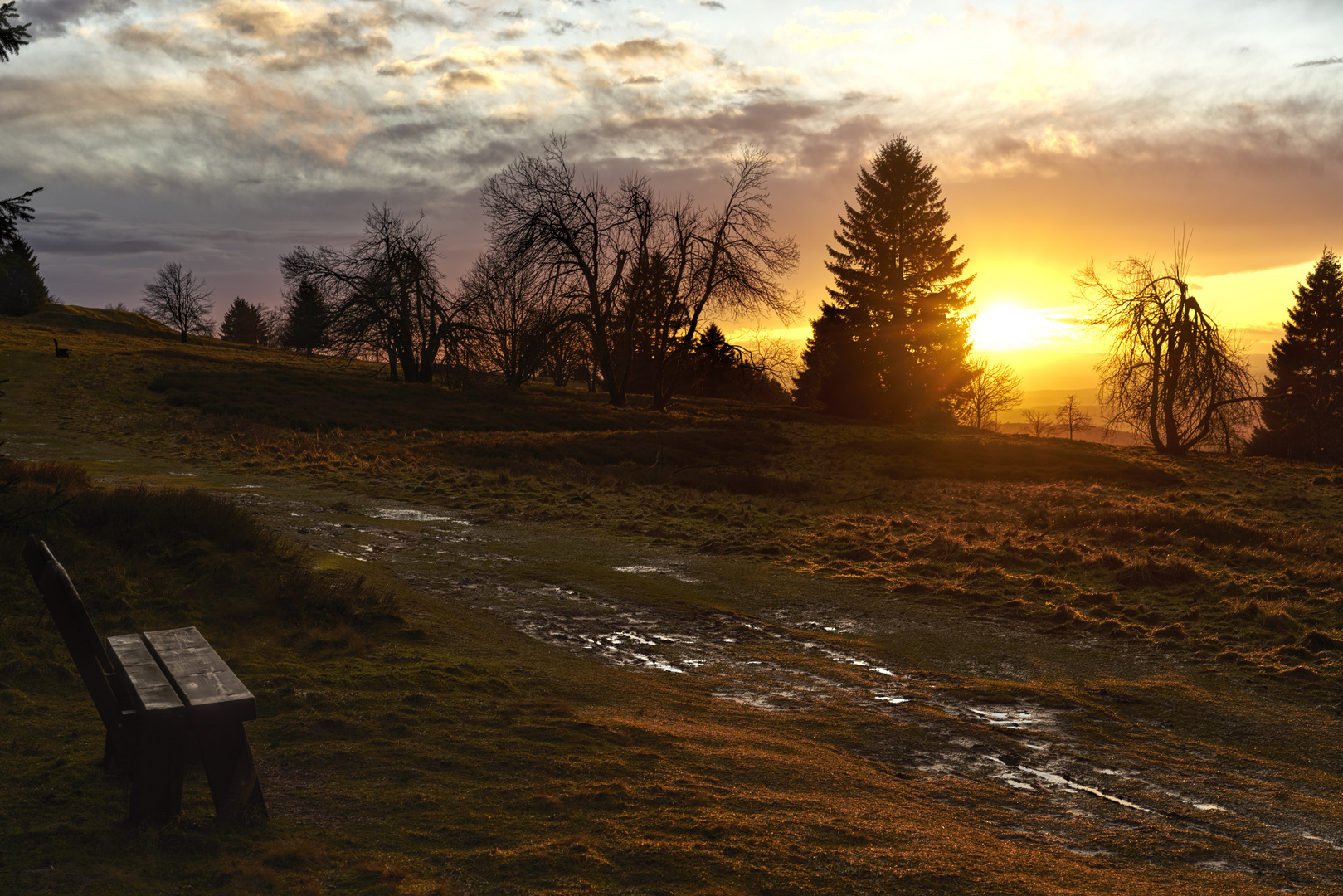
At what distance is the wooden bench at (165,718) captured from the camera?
3609mm

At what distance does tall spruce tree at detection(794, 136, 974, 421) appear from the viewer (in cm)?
4575

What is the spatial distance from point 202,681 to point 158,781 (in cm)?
45

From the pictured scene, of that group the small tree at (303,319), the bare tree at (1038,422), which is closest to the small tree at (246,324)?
the small tree at (303,319)

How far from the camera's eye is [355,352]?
49500 mm

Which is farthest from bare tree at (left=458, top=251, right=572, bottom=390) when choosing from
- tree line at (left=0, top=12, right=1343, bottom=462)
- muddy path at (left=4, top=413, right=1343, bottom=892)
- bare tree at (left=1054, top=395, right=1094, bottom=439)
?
bare tree at (left=1054, top=395, right=1094, bottom=439)

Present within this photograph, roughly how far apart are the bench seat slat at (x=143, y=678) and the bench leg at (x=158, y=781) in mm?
154

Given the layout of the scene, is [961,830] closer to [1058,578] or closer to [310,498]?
[1058,578]

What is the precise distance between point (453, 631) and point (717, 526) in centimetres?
801

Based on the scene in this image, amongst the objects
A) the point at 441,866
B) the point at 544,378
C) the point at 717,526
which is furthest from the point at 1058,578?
the point at 544,378

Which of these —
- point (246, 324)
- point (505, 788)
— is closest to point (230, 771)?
point (505, 788)

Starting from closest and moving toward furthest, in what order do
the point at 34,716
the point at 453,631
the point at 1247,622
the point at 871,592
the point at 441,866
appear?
the point at 441,866, the point at 34,716, the point at 453,631, the point at 1247,622, the point at 871,592

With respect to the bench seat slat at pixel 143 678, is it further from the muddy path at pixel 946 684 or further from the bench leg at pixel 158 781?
the muddy path at pixel 946 684

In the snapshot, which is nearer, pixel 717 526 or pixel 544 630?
pixel 544 630

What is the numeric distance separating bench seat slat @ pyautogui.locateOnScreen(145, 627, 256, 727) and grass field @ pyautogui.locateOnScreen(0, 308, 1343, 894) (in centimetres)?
57
